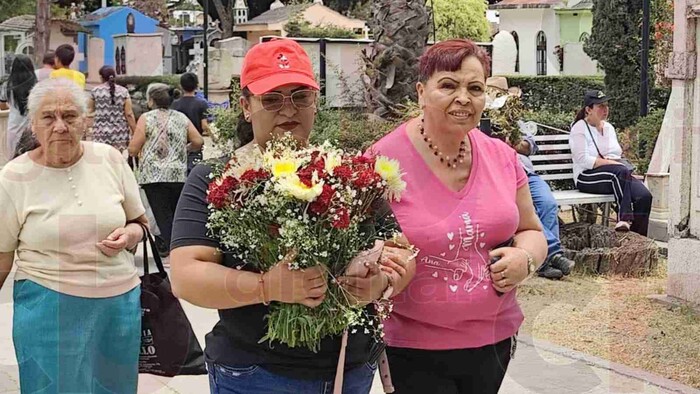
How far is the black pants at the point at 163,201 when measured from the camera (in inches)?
404

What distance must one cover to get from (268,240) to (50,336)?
6.14ft

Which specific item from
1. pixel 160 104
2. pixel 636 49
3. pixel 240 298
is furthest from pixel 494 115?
pixel 636 49

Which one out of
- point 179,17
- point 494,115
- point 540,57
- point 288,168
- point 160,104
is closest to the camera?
point 288,168

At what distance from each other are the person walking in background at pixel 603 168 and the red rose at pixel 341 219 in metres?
7.97

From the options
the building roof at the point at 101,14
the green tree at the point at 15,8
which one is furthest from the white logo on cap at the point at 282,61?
the building roof at the point at 101,14

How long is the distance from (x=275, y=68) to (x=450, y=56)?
715 mm

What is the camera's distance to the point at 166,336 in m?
4.68

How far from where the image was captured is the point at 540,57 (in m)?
49.0

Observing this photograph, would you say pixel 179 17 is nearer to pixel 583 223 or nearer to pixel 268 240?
pixel 583 223

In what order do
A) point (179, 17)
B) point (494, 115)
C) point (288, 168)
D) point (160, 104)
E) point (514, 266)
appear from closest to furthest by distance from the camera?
point (288, 168)
point (514, 266)
point (494, 115)
point (160, 104)
point (179, 17)

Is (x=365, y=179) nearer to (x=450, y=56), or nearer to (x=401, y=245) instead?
(x=401, y=245)

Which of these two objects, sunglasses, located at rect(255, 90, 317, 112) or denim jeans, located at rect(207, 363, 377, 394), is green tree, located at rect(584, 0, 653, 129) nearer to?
sunglasses, located at rect(255, 90, 317, 112)

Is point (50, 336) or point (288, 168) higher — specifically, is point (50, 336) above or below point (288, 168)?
below

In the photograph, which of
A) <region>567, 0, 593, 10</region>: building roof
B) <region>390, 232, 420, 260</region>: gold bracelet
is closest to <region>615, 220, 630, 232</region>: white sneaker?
<region>390, 232, 420, 260</region>: gold bracelet
